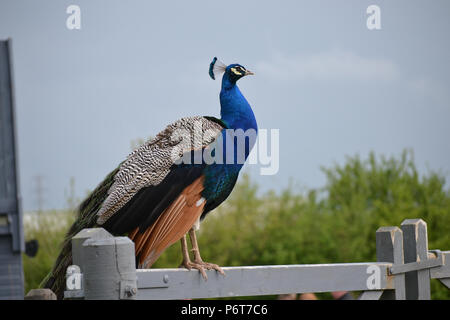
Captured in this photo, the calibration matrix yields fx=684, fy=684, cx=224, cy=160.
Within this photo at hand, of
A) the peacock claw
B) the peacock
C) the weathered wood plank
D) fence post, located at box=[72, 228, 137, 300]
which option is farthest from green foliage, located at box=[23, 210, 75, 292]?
fence post, located at box=[72, 228, 137, 300]

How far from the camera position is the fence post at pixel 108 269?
257cm

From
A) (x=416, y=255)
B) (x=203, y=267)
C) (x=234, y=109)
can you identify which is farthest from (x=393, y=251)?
(x=234, y=109)

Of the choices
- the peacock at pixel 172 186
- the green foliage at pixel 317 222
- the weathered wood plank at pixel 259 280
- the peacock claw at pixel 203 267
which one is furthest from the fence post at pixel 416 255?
the green foliage at pixel 317 222

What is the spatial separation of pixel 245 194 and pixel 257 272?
10469mm

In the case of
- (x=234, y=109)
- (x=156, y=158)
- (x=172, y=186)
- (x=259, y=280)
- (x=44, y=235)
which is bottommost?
(x=44, y=235)

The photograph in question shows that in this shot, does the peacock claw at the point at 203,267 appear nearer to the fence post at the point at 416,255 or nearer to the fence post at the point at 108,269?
the fence post at the point at 108,269

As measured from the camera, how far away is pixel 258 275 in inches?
123

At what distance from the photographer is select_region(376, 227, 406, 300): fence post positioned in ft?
11.5

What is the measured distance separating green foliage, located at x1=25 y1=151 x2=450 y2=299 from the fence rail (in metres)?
7.91

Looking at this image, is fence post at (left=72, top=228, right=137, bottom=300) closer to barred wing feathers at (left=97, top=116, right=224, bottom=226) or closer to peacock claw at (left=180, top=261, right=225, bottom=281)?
peacock claw at (left=180, top=261, right=225, bottom=281)

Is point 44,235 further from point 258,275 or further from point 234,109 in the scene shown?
point 258,275

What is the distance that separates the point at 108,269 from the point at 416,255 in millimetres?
1782

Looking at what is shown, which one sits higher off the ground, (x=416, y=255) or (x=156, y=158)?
(x=156, y=158)
